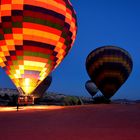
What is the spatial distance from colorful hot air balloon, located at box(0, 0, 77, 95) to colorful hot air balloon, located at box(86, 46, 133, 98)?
15.4m

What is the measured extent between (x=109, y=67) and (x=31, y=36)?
62.7 feet

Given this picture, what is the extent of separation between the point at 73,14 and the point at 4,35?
637cm

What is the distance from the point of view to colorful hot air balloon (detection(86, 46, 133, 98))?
3753cm

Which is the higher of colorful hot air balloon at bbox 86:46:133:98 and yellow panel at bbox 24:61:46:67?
colorful hot air balloon at bbox 86:46:133:98

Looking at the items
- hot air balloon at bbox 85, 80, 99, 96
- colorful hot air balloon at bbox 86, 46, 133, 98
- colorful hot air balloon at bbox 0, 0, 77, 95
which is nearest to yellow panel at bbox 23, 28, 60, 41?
colorful hot air balloon at bbox 0, 0, 77, 95

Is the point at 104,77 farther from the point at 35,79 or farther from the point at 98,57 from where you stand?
the point at 35,79

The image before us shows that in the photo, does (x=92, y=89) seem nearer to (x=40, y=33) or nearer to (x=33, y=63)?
(x=33, y=63)

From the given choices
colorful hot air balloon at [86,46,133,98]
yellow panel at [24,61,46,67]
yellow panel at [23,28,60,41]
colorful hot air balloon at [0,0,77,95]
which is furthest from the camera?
colorful hot air balloon at [86,46,133,98]

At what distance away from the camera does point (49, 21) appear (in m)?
21.5

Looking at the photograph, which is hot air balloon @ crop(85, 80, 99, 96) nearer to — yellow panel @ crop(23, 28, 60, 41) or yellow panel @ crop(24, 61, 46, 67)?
yellow panel @ crop(24, 61, 46, 67)

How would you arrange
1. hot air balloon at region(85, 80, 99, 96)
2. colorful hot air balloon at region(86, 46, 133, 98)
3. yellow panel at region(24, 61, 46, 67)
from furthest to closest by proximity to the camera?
hot air balloon at region(85, 80, 99, 96) < colorful hot air balloon at region(86, 46, 133, 98) < yellow panel at region(24, 61, 46, 67)

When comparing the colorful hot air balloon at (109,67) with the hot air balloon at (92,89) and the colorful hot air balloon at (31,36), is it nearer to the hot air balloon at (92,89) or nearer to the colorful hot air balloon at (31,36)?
the colorful hot air balloon at (31,36)

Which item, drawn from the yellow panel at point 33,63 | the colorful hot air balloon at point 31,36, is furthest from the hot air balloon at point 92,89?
the yellow panel at point 33,63

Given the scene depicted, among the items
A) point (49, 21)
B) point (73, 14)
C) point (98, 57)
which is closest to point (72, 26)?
point (73, 14)
